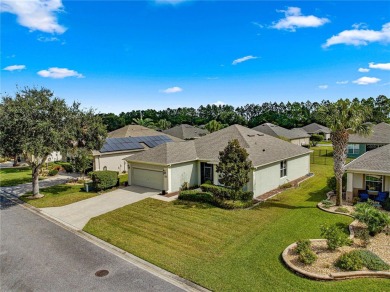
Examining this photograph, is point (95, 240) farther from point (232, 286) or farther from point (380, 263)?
point (380, 263)

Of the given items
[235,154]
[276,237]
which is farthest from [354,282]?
[235,154]

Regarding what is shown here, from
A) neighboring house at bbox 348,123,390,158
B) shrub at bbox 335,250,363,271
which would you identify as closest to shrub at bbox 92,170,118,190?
shrub at bbox 335,250,363,271

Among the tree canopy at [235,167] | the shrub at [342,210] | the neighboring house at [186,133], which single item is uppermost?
the neighboring house at [186,133]

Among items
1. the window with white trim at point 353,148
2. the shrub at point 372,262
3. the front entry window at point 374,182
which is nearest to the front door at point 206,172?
the front entry window at point 374,182

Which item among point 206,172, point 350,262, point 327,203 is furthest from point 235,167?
point 350,262

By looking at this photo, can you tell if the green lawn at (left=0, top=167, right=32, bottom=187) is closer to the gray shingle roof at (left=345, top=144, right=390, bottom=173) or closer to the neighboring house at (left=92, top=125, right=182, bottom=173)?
the neighboring house at (left=92, top=125, right=182, bottom=173)

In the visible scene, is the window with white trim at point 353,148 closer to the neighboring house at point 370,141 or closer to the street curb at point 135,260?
the neighboring house at point 370,141

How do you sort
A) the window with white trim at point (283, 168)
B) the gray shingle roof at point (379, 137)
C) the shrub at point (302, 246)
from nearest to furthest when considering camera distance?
the shrub at point (302, 246)
the window with white trim at point (283, 168)
the gray shingle roof at point (379, 137)
